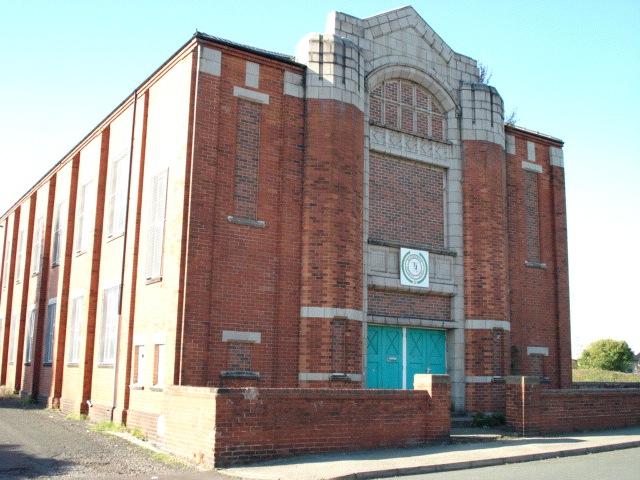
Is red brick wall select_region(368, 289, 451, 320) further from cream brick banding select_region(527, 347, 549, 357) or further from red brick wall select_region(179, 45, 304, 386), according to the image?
cream brick banding select_region(527, 347, 549, 357)

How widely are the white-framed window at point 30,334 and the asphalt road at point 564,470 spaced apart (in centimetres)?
1868

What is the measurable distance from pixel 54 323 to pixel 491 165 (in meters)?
14.7

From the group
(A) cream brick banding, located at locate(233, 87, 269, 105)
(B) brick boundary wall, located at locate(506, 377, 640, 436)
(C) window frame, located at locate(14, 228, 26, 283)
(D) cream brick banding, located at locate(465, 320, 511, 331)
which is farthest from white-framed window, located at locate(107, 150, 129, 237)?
(C) window frame, located at locate(14, 228, 26, 283)

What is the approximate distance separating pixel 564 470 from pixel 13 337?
78.9ft

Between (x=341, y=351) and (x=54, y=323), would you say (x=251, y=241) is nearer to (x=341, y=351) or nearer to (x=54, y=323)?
(x=341, y=351)

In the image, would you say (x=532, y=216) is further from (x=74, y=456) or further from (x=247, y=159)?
(x=74, y=456)

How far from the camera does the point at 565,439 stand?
14602 mm

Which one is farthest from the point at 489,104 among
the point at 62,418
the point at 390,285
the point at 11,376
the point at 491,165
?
the point at 11,376

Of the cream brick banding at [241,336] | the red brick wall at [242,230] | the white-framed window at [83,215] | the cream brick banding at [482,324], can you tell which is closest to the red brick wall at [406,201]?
the cream brick banding at [482,324]

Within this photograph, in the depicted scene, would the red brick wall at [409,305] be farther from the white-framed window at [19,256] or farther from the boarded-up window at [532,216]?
the white-framed window at [19,256]

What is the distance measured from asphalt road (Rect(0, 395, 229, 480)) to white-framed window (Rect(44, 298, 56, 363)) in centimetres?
600

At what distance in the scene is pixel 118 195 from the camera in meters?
19.4

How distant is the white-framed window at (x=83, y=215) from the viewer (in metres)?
21.6

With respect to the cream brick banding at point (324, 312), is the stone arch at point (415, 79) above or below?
above
